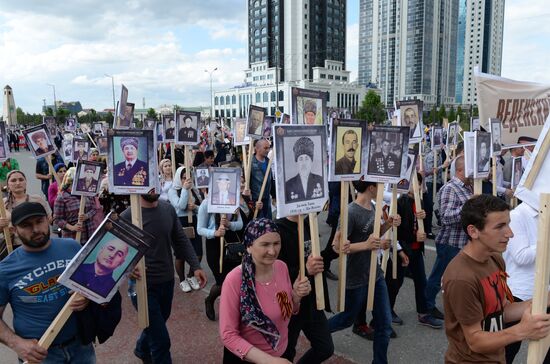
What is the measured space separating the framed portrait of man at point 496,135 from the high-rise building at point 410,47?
13041cm

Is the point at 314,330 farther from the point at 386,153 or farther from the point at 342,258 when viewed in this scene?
the point at 386,153

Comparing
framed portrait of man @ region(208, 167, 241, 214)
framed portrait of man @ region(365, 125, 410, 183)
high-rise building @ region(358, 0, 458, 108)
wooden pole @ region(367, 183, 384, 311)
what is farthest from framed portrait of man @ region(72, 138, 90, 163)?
high-rise building @ region(358, 0, 458, 108)

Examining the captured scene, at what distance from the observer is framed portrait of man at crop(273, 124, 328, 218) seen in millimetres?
3174

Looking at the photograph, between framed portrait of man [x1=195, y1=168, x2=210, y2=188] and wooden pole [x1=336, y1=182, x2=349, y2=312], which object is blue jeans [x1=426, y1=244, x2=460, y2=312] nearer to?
wooden pole [x1=336, y1=182, x2=349, y2=312]

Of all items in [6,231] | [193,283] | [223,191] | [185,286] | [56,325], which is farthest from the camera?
[193,283]

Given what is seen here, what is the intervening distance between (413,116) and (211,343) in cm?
460

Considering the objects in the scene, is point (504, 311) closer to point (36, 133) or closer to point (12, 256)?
point (12, 256)

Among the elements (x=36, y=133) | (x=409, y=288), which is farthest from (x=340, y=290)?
(x=36, y=133)

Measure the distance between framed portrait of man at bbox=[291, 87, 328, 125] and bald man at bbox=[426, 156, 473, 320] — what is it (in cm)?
170

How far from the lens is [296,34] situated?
373ft

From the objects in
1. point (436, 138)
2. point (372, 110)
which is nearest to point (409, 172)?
point (436, 138)

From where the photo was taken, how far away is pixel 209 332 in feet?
16.5

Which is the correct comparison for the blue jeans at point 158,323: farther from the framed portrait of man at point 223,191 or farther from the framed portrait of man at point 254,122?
the framed portrait of man at point 254,122

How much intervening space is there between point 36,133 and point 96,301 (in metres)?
5.92
